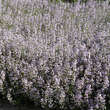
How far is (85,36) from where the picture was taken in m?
4.11

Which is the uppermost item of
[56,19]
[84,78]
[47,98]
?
[56,19]

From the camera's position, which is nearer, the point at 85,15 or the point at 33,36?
the point at 33,36

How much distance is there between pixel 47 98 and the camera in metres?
3.05

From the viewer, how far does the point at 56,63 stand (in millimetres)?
3254

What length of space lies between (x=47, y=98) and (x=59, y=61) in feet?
1.67

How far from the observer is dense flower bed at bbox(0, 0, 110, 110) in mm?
3008

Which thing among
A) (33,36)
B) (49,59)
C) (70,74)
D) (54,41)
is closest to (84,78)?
(70,74)

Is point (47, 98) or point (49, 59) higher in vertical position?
point (49, 59)

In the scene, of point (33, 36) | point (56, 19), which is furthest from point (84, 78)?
point (56, 19)

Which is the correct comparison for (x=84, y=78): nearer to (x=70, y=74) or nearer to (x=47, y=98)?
(x=70, y=74)

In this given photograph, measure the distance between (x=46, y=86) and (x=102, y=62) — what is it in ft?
2.71

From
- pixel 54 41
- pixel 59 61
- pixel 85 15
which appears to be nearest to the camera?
pixel 59 61

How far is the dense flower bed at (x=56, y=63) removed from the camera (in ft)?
9.87

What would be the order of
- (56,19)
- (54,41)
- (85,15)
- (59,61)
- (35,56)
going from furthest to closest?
(85,15)
(56,19)
(54,41)
(35,56)
(59,61)
